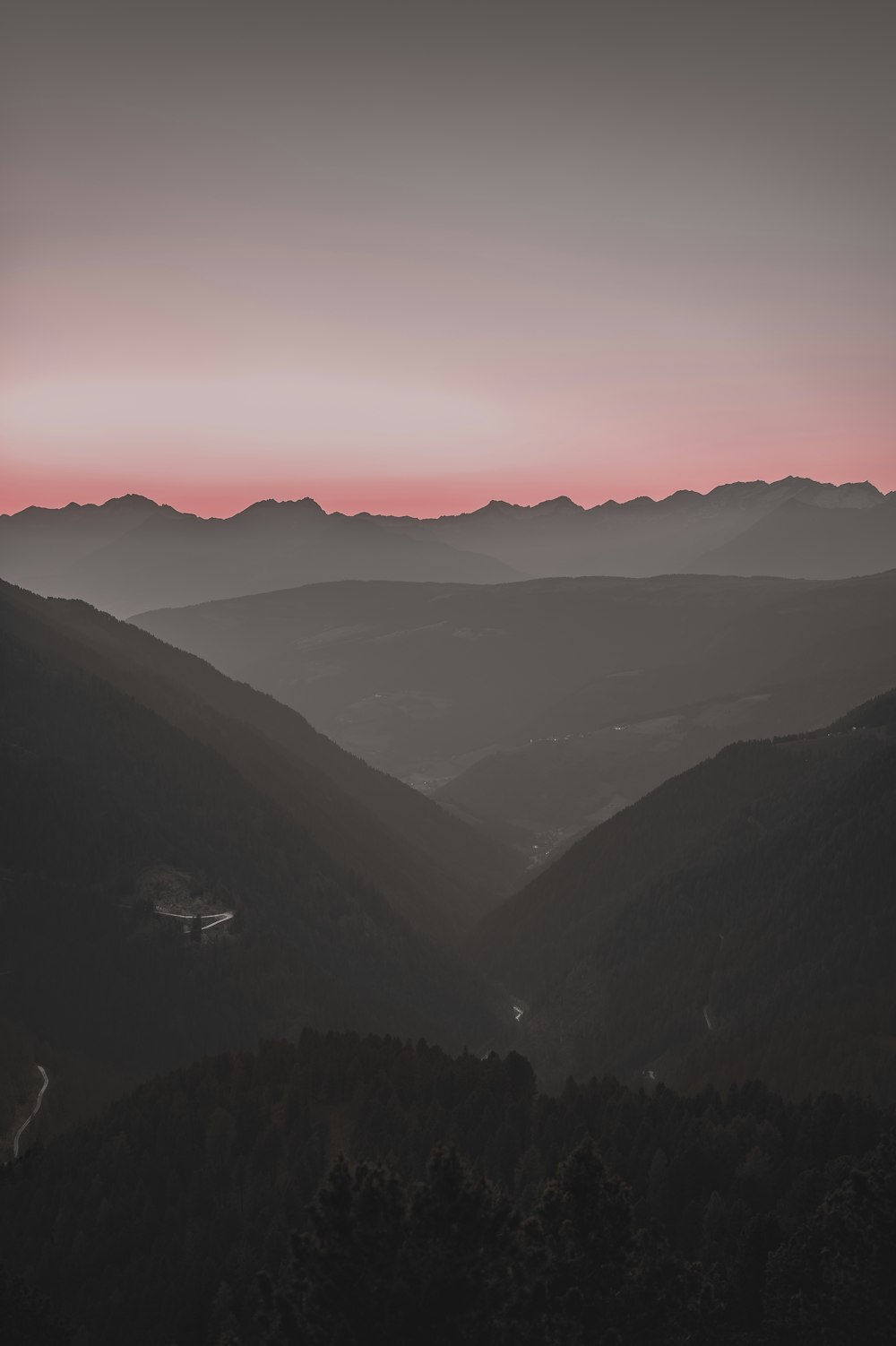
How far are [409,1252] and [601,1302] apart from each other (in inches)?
364

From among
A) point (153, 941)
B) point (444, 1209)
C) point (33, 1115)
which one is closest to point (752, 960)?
point (153, 941)

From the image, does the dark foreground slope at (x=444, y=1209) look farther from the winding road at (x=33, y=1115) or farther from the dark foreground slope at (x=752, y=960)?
the dark foreground slope at (x=752, y=960)

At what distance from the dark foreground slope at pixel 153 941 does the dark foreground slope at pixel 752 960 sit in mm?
19114

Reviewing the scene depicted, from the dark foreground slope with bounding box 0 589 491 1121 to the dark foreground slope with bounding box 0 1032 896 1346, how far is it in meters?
34.3

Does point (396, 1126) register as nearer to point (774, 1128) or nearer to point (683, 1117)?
point (683, 1117)

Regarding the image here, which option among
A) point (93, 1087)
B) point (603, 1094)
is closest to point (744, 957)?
point (603, 1094)

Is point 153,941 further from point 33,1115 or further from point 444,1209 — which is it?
point 444,1209

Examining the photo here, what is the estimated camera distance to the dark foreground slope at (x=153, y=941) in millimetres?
151000

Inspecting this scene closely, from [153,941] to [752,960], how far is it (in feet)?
298

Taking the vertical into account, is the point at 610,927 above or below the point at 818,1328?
below

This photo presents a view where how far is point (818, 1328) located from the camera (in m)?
49.8

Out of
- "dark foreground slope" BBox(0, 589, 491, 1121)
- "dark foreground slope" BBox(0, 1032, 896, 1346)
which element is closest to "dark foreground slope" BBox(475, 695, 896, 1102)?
"dark foreground slope" BBox(0, 589, 491, 1121)

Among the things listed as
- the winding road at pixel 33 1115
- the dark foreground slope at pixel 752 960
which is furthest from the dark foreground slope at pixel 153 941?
the dark foreground slope at pixel 752 960

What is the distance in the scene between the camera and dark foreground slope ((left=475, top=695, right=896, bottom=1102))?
136 metres
